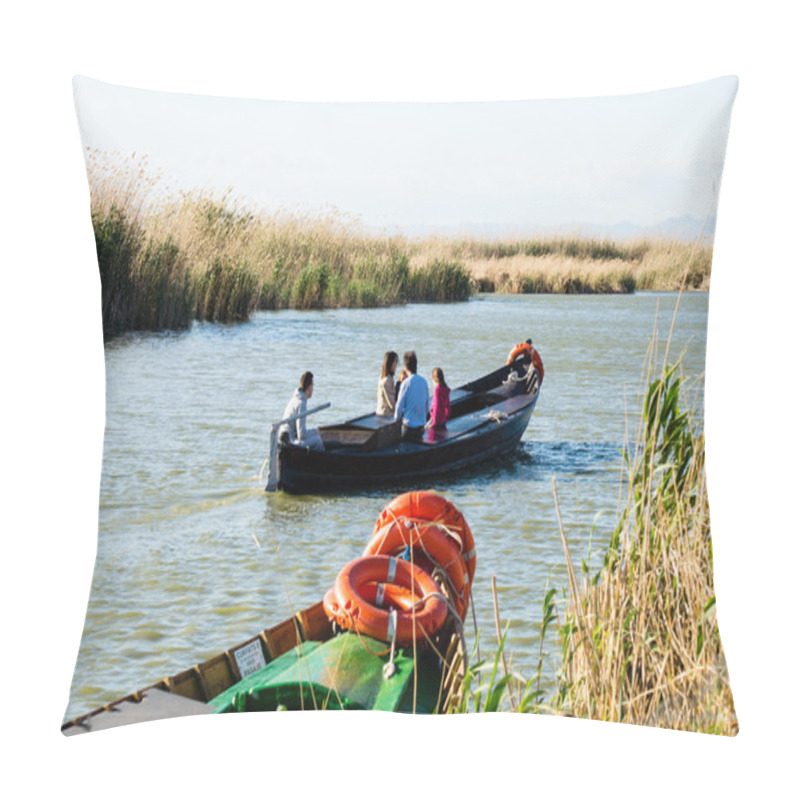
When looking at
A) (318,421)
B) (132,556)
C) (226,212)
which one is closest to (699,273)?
(318,421)

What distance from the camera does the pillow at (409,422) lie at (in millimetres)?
4137

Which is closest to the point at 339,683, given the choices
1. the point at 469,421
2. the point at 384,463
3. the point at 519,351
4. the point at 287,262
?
the point at 384,463

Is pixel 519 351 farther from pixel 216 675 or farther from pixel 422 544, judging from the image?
pixel 216 675

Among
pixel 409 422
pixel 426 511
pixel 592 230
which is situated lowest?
pixel 426 511

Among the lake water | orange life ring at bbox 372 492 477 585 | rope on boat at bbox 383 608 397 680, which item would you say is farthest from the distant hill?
rope on boat at bbox 383 608 397 680

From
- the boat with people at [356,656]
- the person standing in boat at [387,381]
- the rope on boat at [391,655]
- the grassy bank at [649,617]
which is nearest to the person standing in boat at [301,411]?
the person standing in boat at [387,381]

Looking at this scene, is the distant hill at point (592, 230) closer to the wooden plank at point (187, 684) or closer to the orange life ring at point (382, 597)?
the orange life ring at point (382, 597)

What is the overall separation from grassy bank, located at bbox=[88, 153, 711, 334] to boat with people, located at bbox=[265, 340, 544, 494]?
39 cm

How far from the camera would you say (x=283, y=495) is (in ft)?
14.4

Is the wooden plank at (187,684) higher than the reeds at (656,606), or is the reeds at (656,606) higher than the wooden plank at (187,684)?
the reeds at (656,606)

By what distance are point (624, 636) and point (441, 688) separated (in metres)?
0.65

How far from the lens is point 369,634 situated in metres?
4.20

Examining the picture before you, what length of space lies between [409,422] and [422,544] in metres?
0.49

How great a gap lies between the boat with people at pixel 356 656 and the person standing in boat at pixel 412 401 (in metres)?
0.41
